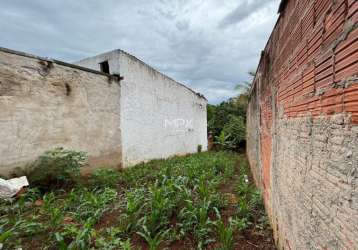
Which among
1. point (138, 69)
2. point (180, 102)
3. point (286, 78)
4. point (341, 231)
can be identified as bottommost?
point (341, 231)

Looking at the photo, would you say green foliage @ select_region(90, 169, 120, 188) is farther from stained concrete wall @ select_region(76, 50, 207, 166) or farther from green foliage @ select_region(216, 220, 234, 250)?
green foliage @ select_region(216, 220, 234, 250)

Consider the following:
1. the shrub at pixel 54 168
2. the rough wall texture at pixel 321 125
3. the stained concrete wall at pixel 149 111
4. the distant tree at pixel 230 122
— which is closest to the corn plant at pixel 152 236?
the rough wall texture at pixel 321 125

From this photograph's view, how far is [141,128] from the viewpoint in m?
7.81

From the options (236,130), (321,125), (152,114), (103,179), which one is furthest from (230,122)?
(321,125)

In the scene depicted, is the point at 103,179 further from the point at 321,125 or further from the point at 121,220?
the point at 321,125

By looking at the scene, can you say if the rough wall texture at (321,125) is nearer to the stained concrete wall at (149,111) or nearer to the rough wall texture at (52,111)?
the rough wall texture at (52,111)

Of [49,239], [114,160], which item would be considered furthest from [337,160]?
[114,160]

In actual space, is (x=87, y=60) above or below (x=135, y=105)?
above

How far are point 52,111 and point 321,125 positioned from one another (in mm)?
5063

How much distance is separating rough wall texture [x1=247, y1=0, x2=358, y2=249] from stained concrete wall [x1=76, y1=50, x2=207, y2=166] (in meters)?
5.66

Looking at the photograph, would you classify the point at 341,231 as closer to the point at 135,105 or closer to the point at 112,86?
the point at 112,86

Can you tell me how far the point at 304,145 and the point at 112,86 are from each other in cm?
588

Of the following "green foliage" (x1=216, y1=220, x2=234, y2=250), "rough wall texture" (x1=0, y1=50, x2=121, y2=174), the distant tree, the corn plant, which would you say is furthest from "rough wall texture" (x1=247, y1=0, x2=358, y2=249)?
the distant tree

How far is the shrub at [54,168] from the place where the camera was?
4196mm
